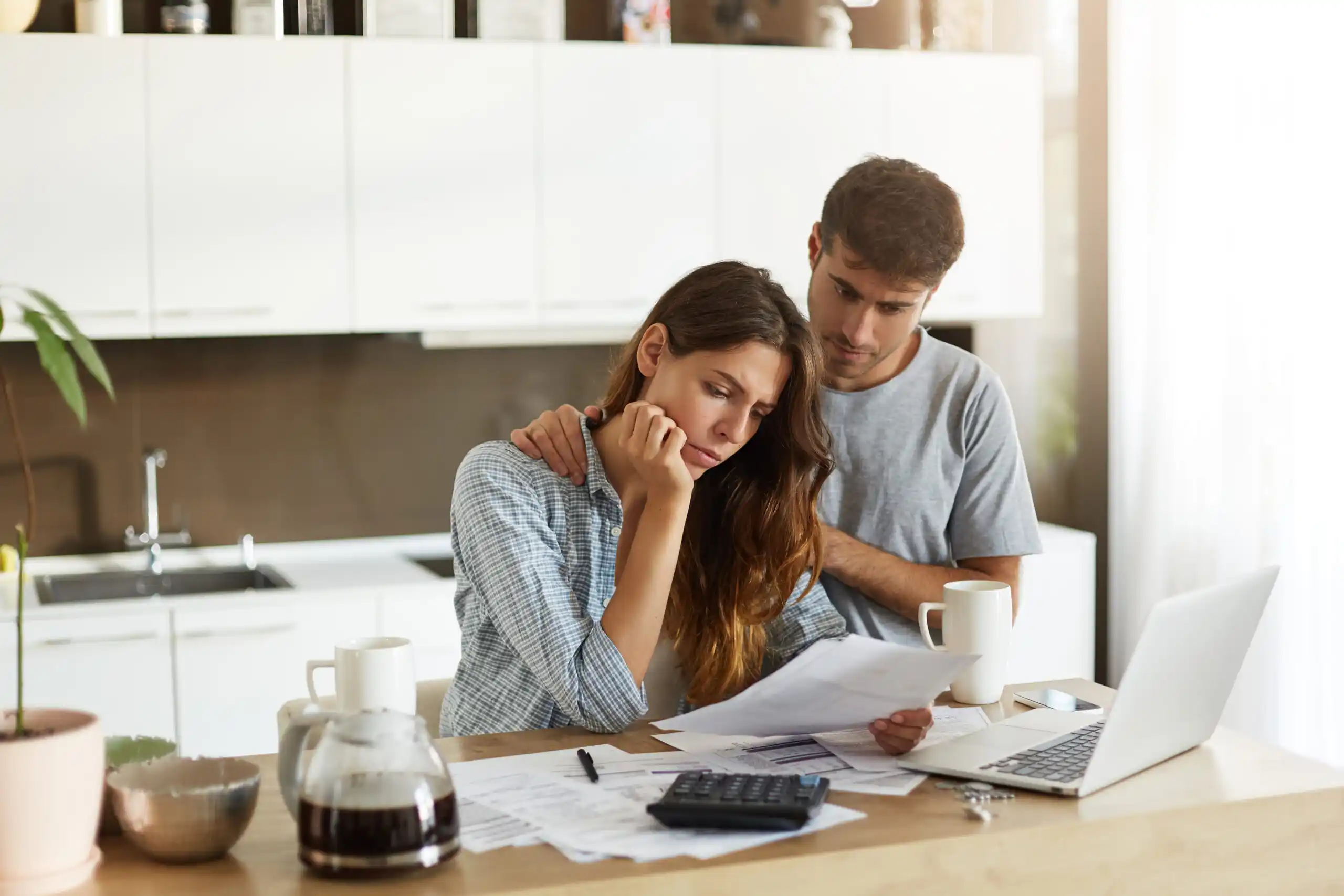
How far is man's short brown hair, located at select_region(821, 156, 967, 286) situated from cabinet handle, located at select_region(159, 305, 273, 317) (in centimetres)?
166

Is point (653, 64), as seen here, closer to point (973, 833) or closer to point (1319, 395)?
point (1319, 395)

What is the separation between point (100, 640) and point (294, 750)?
200 centimetres

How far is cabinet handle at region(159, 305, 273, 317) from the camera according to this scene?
3238 millimetres

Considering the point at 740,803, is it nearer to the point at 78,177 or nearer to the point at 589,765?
the point at 589,765

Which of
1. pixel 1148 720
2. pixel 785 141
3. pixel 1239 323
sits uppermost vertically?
pixel 785 141

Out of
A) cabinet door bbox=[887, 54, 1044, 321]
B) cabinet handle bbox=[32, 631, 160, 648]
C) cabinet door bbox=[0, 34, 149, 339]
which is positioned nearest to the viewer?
cabinet handle bbox=[32, 631, 160, 648]

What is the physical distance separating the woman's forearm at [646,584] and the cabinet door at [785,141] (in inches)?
77.2

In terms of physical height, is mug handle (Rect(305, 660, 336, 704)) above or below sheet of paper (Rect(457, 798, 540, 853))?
above

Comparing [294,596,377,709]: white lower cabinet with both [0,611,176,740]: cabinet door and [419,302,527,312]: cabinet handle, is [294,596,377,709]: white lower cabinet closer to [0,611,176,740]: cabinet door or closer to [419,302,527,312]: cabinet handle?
[0,611,176,740]: cabinet door

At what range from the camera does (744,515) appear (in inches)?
76.9

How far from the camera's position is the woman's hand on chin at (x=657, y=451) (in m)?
1.68

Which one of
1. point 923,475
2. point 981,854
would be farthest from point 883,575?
point 981,854

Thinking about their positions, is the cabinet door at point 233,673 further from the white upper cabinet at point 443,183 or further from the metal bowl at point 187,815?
the metal bowl at point 187,815

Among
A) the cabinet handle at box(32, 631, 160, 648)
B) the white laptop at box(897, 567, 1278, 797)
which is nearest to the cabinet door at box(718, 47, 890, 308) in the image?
the cabinet handle at box(32, 631, 160, 648)
